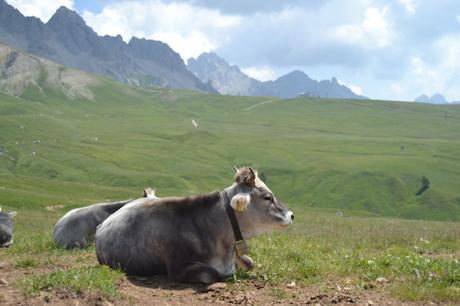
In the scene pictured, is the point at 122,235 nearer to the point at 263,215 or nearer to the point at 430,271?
the point at 263,215

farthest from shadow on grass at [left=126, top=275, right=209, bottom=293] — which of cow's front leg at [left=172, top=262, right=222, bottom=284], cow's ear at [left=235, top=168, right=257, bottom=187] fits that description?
cow's ear at [left=235, top=168, right=257, bottom=187]

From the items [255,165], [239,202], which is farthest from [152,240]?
[255,165]

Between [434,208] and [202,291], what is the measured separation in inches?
5061

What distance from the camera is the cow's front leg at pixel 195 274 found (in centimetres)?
1137

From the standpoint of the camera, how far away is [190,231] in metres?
12.0

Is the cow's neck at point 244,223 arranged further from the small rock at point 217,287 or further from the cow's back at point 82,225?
the cow's back at point 82,225

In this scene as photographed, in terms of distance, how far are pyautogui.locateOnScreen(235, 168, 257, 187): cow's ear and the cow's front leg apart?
211 cm

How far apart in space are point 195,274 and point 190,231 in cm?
104

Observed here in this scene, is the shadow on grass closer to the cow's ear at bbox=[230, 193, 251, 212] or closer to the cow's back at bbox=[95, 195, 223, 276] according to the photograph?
the cow's back at bbox=[95, 195, 223, 276]

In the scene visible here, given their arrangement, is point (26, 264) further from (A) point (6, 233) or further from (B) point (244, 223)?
(A) point (6, 233)

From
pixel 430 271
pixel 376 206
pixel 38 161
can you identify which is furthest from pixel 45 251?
pixel 38 161

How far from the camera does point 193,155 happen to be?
580ft

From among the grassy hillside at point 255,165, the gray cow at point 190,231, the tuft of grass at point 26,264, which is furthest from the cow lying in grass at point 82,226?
the grassy hillside at point 255,165

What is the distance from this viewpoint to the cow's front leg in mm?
11367
